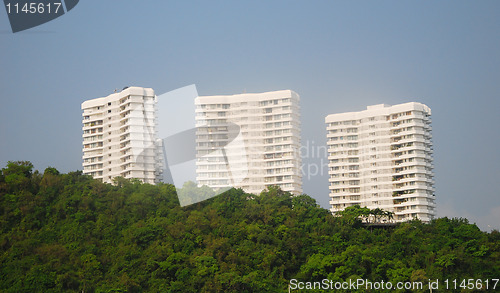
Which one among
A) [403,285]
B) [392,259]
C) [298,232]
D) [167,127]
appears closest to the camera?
[403,285]

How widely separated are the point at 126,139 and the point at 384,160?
67.2ft

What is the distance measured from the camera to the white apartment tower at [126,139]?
5569cm

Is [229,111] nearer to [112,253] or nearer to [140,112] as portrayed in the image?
[140,112]

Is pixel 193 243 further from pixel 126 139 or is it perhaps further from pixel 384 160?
pixel 384 160

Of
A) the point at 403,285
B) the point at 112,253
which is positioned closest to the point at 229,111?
the point at 112,253

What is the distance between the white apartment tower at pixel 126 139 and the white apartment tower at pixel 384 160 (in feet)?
47.3

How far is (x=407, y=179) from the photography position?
183 ft

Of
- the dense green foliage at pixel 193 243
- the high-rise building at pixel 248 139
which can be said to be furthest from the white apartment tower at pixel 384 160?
the dense green foliage at pixel 193 243

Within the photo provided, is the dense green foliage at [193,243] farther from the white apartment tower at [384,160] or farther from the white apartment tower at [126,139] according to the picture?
the white apartment tower at [384,160]

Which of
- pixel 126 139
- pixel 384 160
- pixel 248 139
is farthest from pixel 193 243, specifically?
pixel 384 160

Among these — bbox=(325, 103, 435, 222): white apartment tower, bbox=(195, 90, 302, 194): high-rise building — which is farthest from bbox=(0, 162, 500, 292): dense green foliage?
bbox=(325, 103, 435, 222): white apartment tower

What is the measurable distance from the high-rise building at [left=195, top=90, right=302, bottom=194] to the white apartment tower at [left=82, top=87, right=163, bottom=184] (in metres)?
3.68

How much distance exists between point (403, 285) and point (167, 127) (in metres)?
26.9

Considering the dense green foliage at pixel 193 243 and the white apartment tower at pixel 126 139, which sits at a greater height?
the white apartment tower at pixel 126 139
